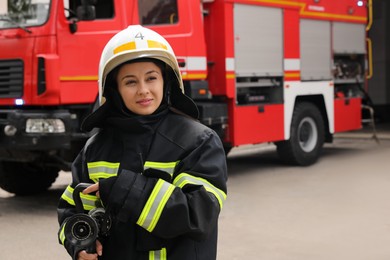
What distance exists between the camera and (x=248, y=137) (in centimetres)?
848

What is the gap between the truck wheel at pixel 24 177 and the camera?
24.1 ft

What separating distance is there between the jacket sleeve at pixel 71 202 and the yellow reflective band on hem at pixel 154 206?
0.26m

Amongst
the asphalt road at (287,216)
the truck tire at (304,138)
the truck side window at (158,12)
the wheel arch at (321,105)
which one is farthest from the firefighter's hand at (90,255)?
the wheel arch at (321,105)

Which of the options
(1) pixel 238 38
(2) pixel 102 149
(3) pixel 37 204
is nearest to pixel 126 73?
(2) pixel 102 149

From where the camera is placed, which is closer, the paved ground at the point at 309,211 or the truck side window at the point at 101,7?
the paved ground at the point at 309,211

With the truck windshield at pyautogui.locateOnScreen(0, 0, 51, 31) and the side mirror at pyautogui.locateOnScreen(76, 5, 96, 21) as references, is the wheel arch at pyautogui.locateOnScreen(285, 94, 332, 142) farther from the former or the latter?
the truck windshield at pyautogui.locateOnScreen(0, 0, 51, 31)

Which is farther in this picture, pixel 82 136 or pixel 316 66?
pixel 316 66

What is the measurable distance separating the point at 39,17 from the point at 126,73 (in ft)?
15.2

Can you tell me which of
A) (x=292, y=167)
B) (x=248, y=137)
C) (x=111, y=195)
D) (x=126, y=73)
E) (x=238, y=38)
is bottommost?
(x=292, y=167)

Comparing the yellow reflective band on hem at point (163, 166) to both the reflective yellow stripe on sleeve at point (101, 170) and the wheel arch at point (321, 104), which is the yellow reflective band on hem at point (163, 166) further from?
the wheel arch at point (321, 104)

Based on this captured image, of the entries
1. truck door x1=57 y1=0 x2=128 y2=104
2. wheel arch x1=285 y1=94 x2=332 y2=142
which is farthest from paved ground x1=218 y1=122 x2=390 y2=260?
truck door x1=57 y1=0 x2=128 y2=104

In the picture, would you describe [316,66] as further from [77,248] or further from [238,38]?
[77,248]

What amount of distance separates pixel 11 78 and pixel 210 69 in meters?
2.86

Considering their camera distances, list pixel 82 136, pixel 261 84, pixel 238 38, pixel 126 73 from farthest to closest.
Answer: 1. pixel 261 84
2. pixel 238 38
3. pixel 82 136
4. pixel 126 73
